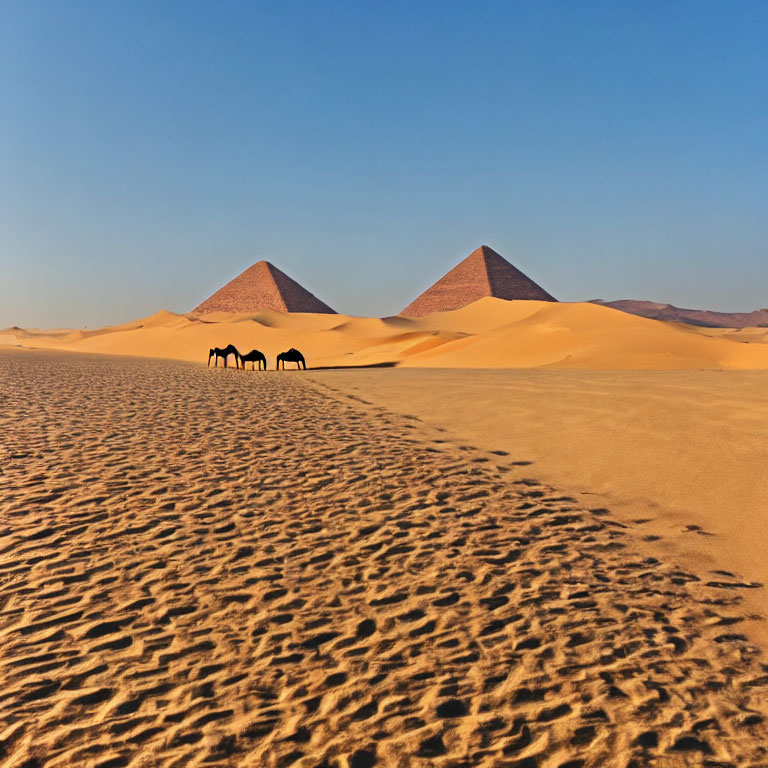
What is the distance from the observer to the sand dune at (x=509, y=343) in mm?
33906

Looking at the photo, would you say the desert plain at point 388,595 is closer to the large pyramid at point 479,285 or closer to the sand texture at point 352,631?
the sand texture at point 352,631

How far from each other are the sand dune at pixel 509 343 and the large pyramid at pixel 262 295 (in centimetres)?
3244

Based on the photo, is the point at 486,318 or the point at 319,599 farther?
the point at 486,318

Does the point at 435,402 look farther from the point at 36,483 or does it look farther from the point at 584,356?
the point at 584,356

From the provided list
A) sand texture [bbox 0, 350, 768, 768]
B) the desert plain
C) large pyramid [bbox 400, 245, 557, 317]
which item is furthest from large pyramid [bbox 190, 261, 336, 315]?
sand texture [bbox 0, 350, 768, 768]

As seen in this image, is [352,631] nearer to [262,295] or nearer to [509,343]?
[509,343]

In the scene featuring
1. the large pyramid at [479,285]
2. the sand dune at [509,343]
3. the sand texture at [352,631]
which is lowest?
the sand texture at [352,631]

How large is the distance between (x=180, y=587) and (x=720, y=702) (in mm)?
3836

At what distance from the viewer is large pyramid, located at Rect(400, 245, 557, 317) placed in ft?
386

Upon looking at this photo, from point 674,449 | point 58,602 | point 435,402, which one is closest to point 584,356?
point 435,402

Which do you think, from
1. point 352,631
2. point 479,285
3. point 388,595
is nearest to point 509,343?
point 388,595

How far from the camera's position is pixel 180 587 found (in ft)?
17.0

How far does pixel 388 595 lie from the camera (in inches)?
197

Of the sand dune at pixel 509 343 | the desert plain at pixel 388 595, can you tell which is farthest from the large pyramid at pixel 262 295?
the desert plain at pixel 388 595
